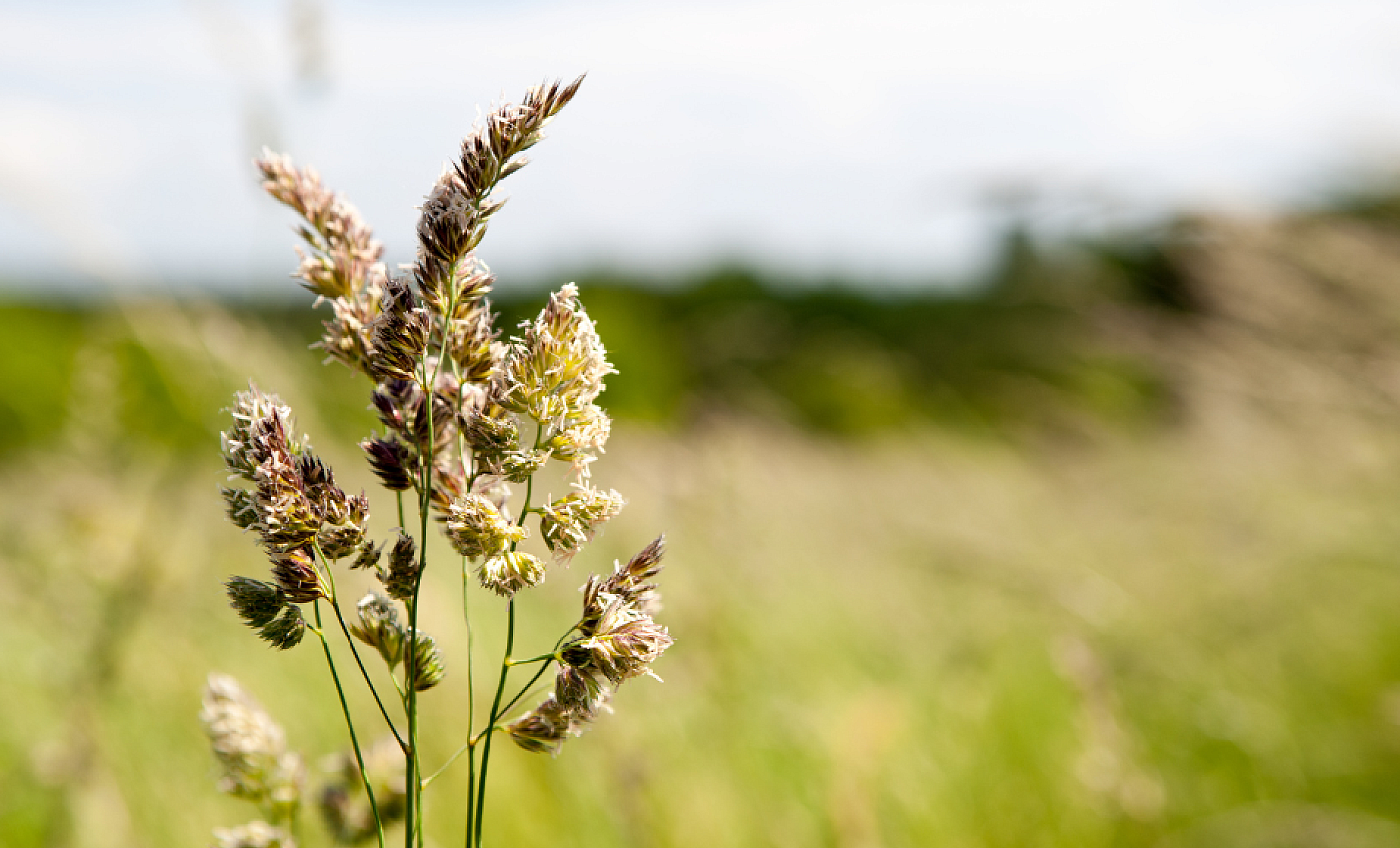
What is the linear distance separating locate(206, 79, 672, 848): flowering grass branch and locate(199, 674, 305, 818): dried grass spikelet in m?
0.26

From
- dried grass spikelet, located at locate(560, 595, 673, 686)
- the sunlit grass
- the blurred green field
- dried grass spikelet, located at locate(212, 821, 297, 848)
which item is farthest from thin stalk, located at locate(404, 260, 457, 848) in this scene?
the sunlit grass

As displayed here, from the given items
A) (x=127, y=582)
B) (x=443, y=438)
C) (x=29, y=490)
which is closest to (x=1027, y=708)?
(x=127, y=582)

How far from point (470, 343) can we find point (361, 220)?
15cm

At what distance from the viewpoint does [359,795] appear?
3.26ft

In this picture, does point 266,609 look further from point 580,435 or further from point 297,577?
point 580,435

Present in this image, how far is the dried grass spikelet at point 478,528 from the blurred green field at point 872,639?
87 centimetres

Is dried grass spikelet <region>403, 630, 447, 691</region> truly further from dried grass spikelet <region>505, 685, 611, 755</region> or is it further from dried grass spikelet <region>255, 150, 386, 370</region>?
dried grass spikelet <region>255, 150, 386, 370</region>

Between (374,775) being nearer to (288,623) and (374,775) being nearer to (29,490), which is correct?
(288,623)

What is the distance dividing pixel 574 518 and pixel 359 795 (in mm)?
536

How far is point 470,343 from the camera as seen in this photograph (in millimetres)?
667

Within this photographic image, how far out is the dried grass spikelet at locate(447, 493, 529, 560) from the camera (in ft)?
2.04

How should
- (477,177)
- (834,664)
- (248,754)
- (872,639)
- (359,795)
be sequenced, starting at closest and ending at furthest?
1. (477,177)
2. (248,754)
3. (359,795)
4. (834,664)
5. (872,639)

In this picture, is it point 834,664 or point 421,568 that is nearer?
point 421,568

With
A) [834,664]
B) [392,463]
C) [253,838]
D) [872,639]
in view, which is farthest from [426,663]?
[872,639]
